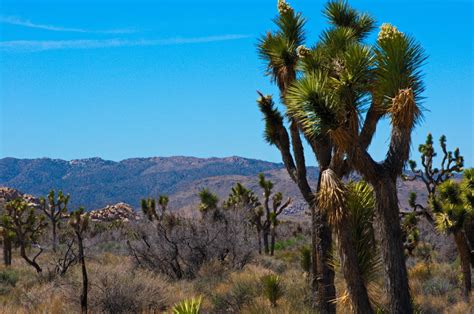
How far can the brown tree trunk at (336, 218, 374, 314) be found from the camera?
9.38 m

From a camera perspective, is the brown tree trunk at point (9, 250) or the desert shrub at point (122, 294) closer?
the desert shrub at point (122, 294)

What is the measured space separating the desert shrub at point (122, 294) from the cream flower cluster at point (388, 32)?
23.5ft

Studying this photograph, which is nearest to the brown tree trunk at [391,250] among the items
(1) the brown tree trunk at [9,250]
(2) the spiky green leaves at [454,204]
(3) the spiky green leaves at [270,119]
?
(3) the spiky green leaves at [270,119]

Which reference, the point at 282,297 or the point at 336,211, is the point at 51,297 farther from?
the point at 336,211

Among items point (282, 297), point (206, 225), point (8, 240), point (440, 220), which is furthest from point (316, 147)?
point (8, 240)

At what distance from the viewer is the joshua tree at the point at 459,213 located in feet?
60.5

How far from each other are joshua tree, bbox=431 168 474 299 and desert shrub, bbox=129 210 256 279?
709cm

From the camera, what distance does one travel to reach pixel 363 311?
31.6 feet

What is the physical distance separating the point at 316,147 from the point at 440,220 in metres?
8.52

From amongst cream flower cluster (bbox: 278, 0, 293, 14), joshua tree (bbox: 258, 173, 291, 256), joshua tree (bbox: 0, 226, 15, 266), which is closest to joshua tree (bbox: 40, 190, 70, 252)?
joshua tree (bbox: 0, 226, 15, 266)

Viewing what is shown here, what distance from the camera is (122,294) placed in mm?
13125

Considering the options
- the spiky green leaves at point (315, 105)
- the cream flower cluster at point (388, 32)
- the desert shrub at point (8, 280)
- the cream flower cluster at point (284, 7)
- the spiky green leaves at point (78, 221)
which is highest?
the cream flower cluster at point (284, 7)

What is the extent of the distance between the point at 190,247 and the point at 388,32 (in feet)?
44.2

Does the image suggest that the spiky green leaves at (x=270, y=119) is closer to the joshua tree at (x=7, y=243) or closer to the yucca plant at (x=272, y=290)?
the yucca plant at (x=272, y=290)
